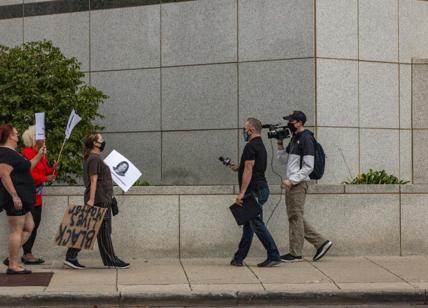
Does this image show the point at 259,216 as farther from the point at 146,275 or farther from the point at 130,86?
the point at 130,86

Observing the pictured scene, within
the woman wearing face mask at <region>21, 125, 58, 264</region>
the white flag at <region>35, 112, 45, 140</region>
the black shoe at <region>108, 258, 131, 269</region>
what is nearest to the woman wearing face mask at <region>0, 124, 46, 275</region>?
the white flag at <region>35, 112, 45, 140</region>

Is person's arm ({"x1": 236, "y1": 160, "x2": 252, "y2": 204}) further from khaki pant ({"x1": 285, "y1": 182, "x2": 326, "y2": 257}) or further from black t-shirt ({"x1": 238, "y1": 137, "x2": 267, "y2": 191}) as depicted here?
khaki pant ({"x1": 285, "y1": 182, "x2": 326, "y2": 257})

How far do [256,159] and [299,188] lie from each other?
83 cm

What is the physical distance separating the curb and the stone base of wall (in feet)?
8.41

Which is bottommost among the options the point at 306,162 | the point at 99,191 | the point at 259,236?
the point at 259,236

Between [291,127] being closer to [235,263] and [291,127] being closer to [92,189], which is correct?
[235,263]

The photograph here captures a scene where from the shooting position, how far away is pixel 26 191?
913 centimetres

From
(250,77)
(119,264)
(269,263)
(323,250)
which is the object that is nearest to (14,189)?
(119,264)

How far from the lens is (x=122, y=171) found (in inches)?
395

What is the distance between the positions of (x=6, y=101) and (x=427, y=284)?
754cm

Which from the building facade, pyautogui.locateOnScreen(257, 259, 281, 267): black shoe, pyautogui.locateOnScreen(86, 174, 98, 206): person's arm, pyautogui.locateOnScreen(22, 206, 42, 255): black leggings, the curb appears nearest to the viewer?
the curb

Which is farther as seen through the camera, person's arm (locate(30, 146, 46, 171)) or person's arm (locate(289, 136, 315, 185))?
person's arm (locate(289, 136, 315, 185))

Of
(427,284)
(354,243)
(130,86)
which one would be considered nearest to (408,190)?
(354,243)

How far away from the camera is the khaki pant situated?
10.1m
